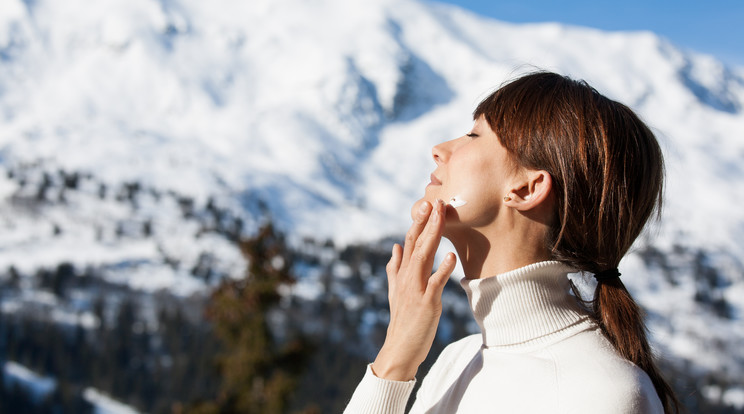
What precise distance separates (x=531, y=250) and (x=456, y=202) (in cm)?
42

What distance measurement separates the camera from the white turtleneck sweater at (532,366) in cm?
300

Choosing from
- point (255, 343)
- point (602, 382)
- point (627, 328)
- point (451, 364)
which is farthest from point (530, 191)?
point (255, 343)

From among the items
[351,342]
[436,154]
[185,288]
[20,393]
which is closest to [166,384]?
[20,393]

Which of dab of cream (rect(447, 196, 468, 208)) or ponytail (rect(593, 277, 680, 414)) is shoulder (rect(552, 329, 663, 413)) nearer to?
ponytail (rect(593, 277, 680, 414))

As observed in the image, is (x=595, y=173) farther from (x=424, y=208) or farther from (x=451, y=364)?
(x=451, y=364)

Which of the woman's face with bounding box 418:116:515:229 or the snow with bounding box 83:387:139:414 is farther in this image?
the snow with bounding box 83:387:139:414

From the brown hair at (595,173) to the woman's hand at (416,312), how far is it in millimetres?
565

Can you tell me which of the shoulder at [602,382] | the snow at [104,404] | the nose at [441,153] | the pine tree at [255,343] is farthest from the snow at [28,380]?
the shoulder at [602,382]

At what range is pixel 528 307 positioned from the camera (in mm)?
3438

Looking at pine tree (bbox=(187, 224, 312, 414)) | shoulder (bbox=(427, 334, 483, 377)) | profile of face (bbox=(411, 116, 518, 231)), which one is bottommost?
pine tree (bbox=(187, 224, 312, 414))

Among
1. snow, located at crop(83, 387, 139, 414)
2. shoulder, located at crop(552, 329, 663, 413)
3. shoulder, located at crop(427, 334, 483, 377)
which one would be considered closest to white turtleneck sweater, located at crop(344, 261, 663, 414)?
shoulder, located at crop(552, 329, 663, 413)

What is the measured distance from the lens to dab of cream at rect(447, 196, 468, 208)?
3613 millimetres

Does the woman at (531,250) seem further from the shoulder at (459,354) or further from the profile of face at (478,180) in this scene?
the shoulder at (459,354)

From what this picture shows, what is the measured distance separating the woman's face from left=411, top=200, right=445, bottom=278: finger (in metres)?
0.17
